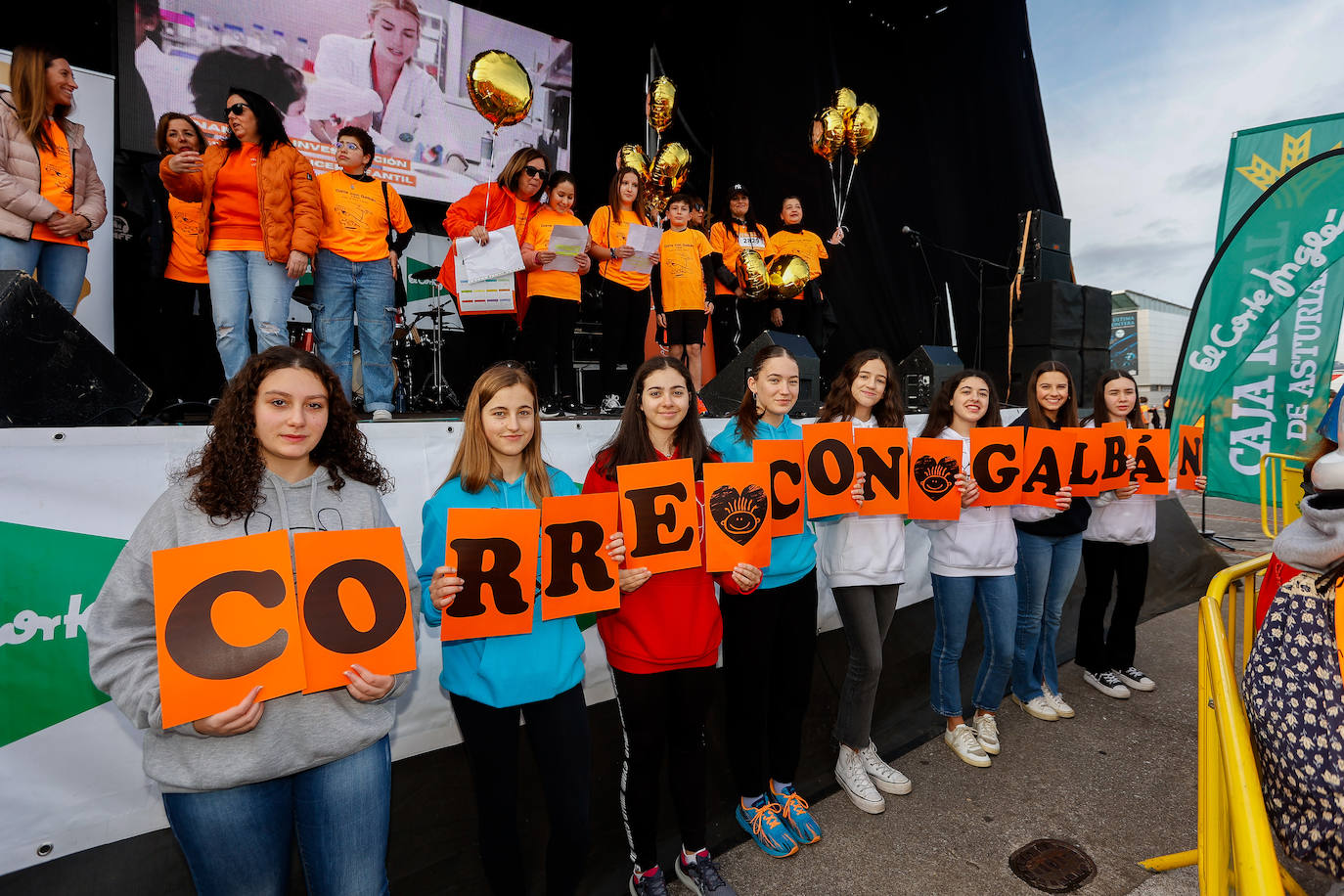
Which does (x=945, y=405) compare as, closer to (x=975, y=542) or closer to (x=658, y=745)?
(x=975, y=542)

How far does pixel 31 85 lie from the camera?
318 cm

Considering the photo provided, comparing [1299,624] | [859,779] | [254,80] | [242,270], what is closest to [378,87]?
[254,80]

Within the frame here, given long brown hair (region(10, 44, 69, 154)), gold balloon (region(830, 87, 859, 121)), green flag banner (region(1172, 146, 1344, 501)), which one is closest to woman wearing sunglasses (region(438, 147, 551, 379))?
long brown hair (region(10, 44, 69, 154))

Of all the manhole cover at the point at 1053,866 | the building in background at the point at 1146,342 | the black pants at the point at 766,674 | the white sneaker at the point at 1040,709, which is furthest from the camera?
the building in background at the point at 1146,342

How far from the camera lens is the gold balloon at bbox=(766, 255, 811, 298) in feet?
21.0

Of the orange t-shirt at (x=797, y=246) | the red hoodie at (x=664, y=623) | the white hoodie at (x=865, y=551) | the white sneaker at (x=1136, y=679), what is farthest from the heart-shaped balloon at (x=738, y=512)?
the orange t-shirt at (x=797, y=246)

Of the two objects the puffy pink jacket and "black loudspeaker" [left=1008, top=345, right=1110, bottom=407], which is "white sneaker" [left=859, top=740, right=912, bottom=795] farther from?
"black loudspeaker" [left=1008, top=345, right=1110, bottom=407]

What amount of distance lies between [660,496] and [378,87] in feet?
→ 20.1

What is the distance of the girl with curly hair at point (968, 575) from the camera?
3.03 meters

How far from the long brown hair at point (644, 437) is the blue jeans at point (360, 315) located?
235 cm

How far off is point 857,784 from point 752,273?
4.74 m

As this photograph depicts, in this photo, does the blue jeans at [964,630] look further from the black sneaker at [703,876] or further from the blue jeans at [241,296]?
the blue jeans at [241,296]

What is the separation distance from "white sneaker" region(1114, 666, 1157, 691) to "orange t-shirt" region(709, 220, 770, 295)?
4422mm

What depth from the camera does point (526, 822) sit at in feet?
7.76
